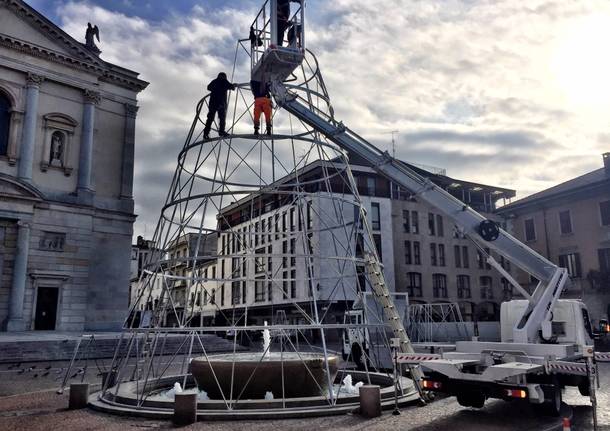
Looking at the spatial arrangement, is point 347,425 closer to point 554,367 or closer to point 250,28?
point 554,367

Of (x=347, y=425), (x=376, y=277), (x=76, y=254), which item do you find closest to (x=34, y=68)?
(x=76, y=254)

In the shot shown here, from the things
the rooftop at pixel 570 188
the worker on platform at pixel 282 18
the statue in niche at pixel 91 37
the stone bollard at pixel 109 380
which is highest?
the statue in niche at pixel 91 37

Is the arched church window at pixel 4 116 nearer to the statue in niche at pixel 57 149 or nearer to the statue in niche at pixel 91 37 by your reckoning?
the statue in niche at pixel 57 149

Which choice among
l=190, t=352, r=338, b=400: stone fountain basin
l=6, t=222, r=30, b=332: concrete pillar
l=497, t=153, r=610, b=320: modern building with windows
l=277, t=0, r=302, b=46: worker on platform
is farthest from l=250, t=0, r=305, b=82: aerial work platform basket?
l=497, t=153, r=610, b=320: modern building with windows

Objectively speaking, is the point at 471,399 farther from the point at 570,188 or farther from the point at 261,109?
the point at 570,188

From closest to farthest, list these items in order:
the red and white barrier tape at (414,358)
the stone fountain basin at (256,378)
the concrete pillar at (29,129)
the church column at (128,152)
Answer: the stone fountain basin at (256,378), the red and white barrier tape at (414,358), the concrete pillar at (29,129), the church column at (128,152)

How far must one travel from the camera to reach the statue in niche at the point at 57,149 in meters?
37.1

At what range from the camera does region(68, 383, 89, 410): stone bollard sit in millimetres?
12617

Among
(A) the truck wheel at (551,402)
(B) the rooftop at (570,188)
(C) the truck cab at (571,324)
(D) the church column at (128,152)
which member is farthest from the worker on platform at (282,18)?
(B) the rooftop at (570,188)

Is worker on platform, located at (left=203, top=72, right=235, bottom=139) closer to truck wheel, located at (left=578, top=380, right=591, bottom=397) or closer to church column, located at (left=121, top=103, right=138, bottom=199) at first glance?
truck wheel, located at (left=578, top=380, right=591, bottom=397)

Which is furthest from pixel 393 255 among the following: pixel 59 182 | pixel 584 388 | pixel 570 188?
pixel 584 388

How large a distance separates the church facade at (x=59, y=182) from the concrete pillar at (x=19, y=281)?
7 cm

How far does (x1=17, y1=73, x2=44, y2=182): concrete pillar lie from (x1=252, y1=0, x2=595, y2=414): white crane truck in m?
25.9

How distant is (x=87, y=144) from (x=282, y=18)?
27.3 meters
